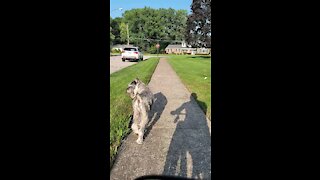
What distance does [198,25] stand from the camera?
151 feet

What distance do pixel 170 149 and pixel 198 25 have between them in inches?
1684

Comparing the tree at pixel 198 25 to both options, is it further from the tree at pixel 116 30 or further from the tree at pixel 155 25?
the tree at pixel 116 30

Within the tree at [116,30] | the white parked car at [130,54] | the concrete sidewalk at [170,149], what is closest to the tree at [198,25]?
the white parked car at [130,54]

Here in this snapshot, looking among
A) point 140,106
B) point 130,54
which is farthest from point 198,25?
point 140,106

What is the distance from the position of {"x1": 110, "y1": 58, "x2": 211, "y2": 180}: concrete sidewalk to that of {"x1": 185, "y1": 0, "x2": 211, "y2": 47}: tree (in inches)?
1475

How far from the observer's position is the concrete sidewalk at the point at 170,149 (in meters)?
4.21

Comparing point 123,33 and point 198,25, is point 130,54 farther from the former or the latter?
point 123,33

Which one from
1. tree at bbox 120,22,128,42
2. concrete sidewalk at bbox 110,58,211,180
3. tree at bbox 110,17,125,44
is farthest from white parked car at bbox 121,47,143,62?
tree at bbox 110,17,125,44

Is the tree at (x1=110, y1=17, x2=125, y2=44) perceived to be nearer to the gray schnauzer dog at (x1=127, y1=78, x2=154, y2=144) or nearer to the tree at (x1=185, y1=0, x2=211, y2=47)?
the tree at (x1=185, y1=0, x2=211, y2=47)
